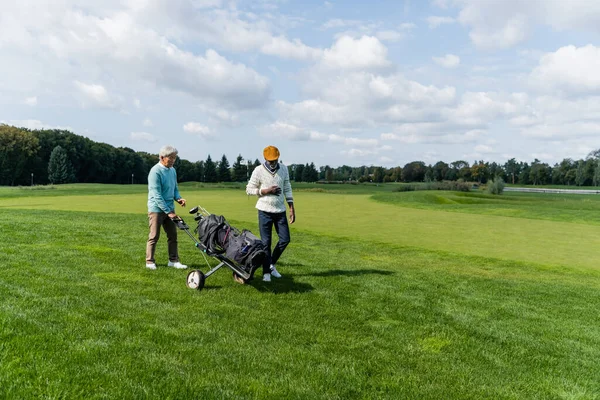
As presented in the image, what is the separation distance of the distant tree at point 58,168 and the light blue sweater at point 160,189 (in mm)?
83624

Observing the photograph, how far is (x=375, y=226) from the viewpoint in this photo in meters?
15.9

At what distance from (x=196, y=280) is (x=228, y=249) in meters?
0.60

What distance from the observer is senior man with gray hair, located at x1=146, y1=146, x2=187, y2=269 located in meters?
7.02

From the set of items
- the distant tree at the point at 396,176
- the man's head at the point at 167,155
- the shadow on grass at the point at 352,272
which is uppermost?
the distant tree at the point at 396,176

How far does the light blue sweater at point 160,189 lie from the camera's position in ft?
23.0

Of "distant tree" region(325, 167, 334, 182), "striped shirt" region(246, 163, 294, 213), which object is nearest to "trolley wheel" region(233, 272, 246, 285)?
"striped shirt" region(246, 163, 294, 213)

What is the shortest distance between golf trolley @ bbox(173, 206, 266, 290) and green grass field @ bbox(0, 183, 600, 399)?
0.26m

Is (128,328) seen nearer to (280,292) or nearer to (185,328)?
(185,328)

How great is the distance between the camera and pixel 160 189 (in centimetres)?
710

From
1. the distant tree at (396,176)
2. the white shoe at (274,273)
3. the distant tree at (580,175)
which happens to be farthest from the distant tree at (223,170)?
the white shoe at (274,273)

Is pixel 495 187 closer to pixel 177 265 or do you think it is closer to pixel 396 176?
pixel 177 265

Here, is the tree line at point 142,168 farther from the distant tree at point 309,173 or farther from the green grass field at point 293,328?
the green grass field at point 293,328

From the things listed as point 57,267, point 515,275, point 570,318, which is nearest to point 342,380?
point 570,318

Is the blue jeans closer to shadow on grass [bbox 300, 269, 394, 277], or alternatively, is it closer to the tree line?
shadow on grass [bbox 300, 269, 394, 277]
